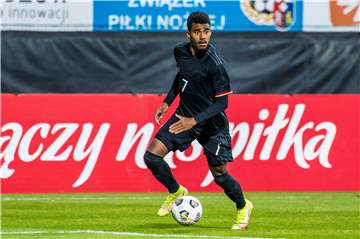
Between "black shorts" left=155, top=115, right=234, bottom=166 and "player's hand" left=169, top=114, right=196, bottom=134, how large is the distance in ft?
1.29

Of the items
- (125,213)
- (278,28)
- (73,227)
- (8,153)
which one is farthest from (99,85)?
(73,227)

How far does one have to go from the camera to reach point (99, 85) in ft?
77.4

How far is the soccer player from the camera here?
40.5 feet

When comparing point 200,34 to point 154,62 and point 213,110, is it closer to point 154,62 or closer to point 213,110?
point 213,110

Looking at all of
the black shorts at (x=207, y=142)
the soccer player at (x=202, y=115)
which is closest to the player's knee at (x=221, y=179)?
the soccer player at (x=202, y=115)

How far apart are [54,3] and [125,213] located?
9.20 meters

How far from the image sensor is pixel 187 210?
12.7m

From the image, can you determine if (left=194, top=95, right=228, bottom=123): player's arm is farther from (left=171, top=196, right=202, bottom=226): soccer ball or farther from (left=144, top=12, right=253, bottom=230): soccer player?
(left=171, top=196, right=202, bottom=226): soccer ball

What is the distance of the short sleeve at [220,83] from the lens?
12426 millimetres

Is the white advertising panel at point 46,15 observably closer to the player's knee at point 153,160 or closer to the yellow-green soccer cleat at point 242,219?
the player's knee at point 153,160

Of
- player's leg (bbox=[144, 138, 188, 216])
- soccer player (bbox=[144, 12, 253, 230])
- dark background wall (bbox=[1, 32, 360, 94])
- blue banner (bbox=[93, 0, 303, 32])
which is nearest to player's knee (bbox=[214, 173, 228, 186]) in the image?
soccer player (bbox=[144, 12, 253, 230])

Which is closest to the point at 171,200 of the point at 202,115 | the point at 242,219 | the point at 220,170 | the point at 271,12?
the point at 220,170

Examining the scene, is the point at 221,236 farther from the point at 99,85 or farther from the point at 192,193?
the point at 99,85

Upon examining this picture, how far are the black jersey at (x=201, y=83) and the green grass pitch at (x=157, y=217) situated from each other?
3.68ft
